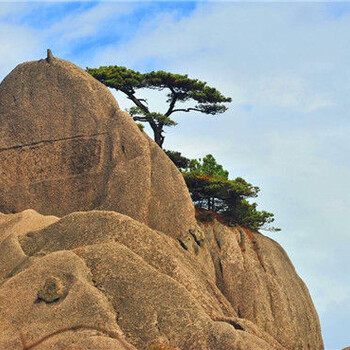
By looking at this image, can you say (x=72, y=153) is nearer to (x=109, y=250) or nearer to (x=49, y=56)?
(x=49, y=56)

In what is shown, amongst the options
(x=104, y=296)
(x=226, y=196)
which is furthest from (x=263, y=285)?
(x=104, y=296)

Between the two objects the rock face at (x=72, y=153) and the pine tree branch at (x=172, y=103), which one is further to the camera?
the pine tree branch at (x=172, y=103)

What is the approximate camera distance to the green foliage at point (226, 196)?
3438 centimetres

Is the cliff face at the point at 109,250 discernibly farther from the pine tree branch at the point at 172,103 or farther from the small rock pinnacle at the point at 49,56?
the pine tree branch at the point at 172,103

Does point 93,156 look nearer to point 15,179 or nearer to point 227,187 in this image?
point 15,179

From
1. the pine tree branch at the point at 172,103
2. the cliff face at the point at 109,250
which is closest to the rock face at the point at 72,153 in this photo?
the cliff face at the point at 109,250

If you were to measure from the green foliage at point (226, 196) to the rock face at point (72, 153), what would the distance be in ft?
19.3

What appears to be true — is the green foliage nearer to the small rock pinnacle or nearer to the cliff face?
the cliff face

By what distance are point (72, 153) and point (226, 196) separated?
946cm

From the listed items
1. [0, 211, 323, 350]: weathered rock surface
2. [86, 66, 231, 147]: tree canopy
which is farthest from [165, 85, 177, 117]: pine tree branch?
[0, 211, 323, 350]: weathered rock surface

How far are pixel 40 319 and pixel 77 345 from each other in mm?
1556

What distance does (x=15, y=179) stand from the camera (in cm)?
2864

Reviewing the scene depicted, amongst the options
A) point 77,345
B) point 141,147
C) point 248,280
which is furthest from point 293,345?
point 77,345

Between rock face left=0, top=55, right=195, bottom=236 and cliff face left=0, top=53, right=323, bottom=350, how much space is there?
4 cm
